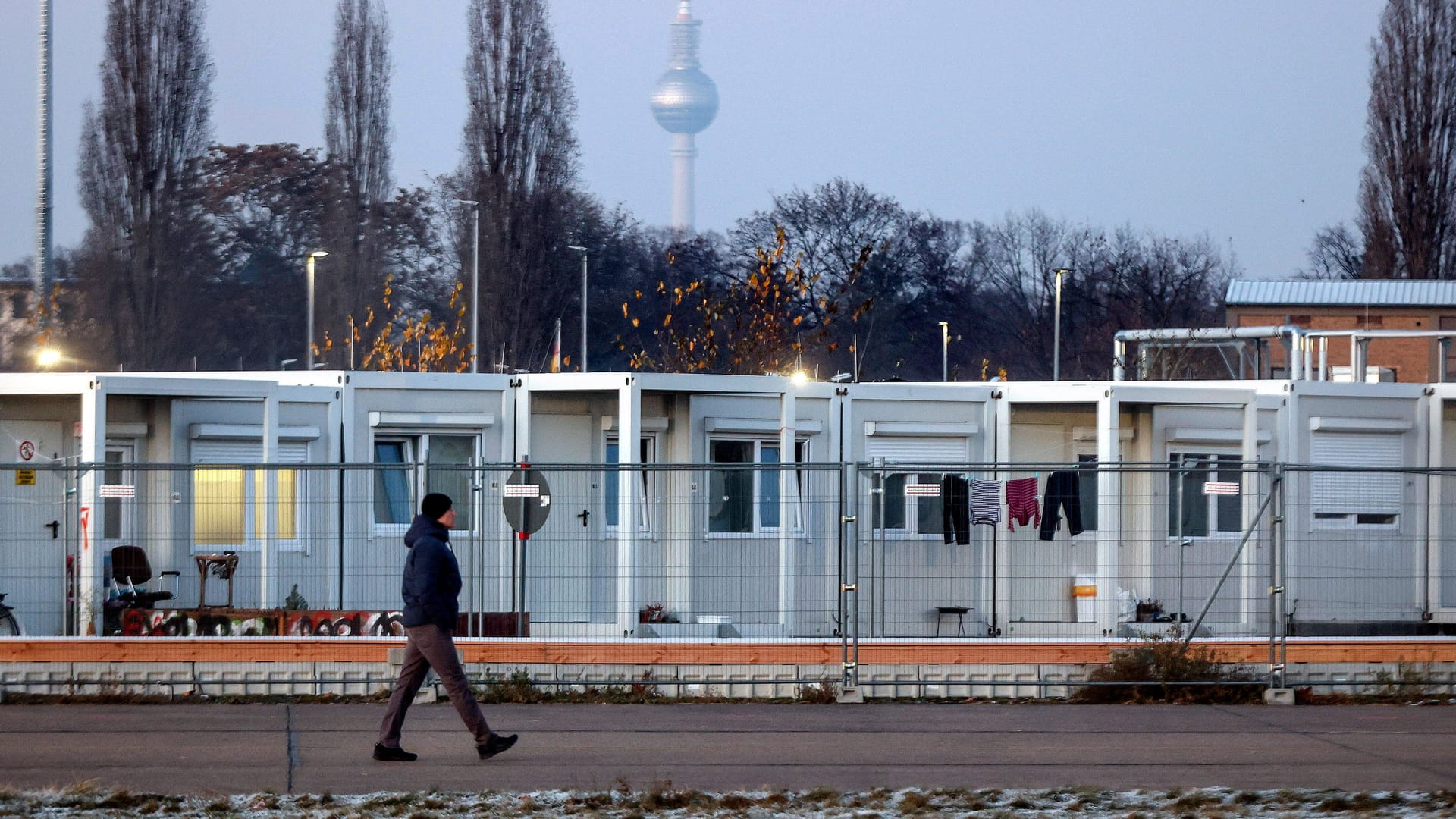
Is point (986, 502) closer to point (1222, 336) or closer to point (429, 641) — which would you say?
point (429, 641)

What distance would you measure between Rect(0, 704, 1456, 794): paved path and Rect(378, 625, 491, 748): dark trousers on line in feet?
0.71

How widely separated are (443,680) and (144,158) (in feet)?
130

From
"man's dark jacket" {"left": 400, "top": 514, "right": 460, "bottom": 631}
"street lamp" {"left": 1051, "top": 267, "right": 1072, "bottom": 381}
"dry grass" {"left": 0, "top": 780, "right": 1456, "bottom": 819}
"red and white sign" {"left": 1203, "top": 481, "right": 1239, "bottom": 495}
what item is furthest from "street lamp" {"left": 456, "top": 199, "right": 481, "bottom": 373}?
"dry grass" {"left": 0, "top": 780, "right": 1456, "bottom": 819}

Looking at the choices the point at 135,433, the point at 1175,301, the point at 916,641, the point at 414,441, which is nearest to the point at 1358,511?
the point at 916,641

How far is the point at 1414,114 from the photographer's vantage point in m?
54.5

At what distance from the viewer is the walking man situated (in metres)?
10.8

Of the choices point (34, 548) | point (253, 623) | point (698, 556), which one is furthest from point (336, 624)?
point (698, 556)

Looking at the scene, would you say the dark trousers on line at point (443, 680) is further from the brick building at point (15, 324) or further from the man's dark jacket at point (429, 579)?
the brick building at point (15, 324)

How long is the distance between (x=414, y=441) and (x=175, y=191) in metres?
31.4

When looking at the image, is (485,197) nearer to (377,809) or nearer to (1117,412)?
(1117,412)

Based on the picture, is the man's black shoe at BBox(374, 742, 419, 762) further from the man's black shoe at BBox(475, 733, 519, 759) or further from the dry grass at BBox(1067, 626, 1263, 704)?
the dry grass at BBox(1067, 626, 1263, 704)

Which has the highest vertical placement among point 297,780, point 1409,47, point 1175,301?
point 1409,47

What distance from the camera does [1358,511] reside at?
19.5 meters

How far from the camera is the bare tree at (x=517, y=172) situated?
166ft
